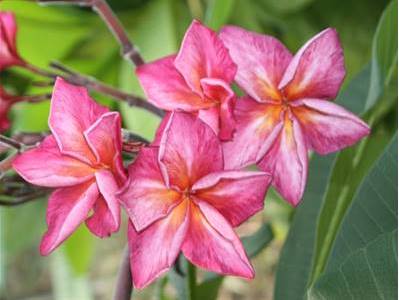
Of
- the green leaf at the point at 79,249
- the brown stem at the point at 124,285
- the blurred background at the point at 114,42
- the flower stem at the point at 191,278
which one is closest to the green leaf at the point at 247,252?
the flower stem at the point at 191,278

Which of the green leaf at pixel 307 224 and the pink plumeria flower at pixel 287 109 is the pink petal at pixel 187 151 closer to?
the pink plumeria flower at pixel 287 109

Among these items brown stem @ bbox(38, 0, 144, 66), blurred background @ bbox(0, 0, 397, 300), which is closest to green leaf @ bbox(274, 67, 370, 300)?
brown stem @ bbox(38, 0, 144, 66)

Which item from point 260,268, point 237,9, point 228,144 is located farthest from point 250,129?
point 260,268

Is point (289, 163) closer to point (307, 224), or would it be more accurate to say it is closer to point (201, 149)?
point (201, 149)

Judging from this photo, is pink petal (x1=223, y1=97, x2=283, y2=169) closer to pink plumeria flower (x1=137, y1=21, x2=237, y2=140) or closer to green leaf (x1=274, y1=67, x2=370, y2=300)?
pink plumeria flower (x1=137, y1=21, x2=237, y2=140)

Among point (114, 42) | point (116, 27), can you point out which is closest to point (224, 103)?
point (116, 27)

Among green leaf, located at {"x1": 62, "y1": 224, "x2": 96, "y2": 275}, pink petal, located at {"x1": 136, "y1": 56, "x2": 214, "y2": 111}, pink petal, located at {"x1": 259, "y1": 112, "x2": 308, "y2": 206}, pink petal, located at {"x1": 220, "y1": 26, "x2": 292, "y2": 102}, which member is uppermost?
pink petal, located at {"x1": 220, "y1": 26, "x2": 292, "y2": 102}
